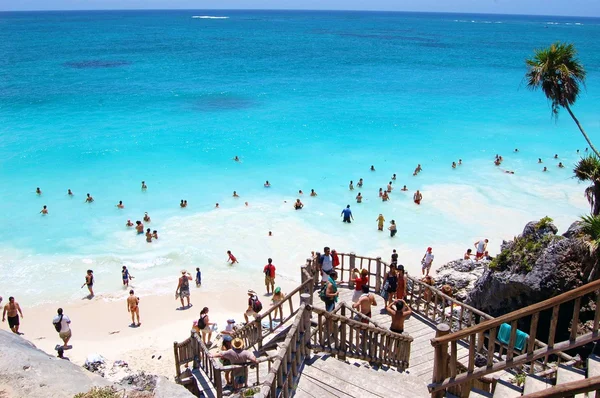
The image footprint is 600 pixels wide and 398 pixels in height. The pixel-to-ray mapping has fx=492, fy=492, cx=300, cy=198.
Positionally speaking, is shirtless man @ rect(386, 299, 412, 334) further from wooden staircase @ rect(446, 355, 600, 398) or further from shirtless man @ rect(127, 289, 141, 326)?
shirtless man @ rect(127, 289, 141, 326)

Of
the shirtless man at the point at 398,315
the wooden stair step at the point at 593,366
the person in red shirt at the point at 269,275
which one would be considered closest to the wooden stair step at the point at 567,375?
the wooden stair step at the point at 593,366

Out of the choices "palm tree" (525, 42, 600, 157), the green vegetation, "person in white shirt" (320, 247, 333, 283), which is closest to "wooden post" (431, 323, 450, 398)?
the green vegetation

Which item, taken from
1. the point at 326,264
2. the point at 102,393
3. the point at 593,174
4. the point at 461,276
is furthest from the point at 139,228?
the point at 593,174

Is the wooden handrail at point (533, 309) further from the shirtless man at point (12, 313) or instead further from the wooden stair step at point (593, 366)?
the shirtless man at point (12, 313)

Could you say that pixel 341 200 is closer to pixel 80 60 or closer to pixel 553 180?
pixel 553 180

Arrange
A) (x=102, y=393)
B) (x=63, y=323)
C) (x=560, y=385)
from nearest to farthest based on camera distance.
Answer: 1. (x=560, y=385)
2. (x=102, y=393)
3. (x=63, y=323)

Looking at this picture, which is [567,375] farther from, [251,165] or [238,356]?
[251,165]
